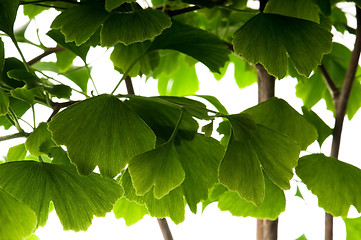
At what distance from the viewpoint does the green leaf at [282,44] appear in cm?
45

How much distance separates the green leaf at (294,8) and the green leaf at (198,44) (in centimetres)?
6

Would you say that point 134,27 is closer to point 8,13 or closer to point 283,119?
point 8,13

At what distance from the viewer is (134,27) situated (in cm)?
43

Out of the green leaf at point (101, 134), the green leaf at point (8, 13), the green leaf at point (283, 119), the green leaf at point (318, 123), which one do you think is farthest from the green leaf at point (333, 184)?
the green leaf at point (8, 13)

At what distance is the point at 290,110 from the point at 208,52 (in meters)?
0.16

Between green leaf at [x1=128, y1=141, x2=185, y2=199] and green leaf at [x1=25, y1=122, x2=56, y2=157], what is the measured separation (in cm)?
11

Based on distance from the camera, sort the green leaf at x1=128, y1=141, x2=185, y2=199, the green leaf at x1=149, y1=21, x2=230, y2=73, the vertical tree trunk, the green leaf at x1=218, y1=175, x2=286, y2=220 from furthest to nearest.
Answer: the vertical tree trunk → the green leaf at x1=218, y1=175, x2=286, y2=220 → the green leaf at x1=149, y1=21, x2=230, y2=73 → the green leaf at x1=128, y1=141, x2=185, y2=199

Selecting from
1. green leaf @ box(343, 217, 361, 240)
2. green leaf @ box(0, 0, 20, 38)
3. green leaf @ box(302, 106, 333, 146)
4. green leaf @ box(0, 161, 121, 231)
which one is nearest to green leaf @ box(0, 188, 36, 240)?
green leaf @ box(0, 161, 121, 231)

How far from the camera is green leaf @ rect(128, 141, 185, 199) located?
0.41m

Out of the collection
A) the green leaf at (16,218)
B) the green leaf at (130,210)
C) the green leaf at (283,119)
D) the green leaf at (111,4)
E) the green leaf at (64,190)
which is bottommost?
the green leaf at (130,210)

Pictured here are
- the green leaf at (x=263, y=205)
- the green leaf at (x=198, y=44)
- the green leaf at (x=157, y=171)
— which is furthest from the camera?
the green leaf at (x=263, y=205)

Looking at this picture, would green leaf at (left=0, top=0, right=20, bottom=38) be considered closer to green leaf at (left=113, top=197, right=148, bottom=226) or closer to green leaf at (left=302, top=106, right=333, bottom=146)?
green leaf at (left=113, top=197, right=148, bottom=226)

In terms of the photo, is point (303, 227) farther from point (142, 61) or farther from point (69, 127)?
point (69, 127)

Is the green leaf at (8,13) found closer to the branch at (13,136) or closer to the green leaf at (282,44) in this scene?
the branch at (13,136)
